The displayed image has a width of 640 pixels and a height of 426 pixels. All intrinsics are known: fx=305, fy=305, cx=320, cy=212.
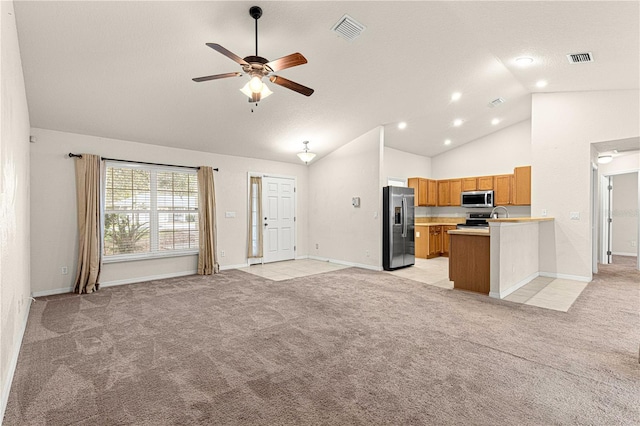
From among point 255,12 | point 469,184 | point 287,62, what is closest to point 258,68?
point 287,62

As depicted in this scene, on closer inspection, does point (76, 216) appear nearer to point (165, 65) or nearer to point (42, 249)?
point (42, 249)

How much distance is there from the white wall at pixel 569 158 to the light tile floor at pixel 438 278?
525 millimetres

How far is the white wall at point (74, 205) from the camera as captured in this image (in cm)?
460

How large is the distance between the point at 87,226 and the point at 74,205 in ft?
1.37

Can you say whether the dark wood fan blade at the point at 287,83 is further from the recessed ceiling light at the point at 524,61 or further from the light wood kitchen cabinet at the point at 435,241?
the light wood kitchen cabinet at the point at 435,241

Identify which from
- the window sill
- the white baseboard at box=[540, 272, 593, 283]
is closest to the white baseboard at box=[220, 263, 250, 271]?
the window sill

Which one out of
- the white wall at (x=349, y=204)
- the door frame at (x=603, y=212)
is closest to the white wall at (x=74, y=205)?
the white wall at (x=349, y=204)

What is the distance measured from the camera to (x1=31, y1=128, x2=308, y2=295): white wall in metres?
4.60

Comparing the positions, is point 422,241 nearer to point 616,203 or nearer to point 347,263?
point 347,263

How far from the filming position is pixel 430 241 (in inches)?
317

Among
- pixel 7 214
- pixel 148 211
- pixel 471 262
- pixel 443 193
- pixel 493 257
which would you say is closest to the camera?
pixel 7 214

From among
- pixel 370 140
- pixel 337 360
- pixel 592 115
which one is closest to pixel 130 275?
pixel 337 360

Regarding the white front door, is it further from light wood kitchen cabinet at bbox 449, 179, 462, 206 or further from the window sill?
light wood kitchen cabinet at bbox 449, 179, 462, 206

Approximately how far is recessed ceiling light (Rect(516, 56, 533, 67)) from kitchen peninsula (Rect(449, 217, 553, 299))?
2.28m
